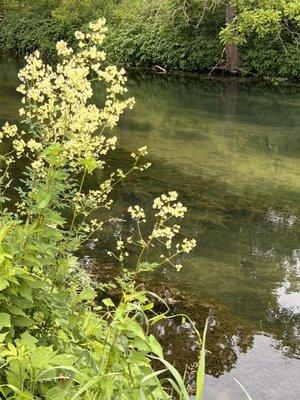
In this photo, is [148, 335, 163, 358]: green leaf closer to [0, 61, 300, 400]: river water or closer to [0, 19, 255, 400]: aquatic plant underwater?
[0, 19, 255, 400]: aquatic plant underwater

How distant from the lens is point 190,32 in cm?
2020

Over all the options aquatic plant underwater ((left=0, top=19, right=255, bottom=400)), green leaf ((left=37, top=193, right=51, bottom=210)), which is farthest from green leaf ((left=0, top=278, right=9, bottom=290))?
green leaf ((left=37, top=193, right=51, bottom=210))

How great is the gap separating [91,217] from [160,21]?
14643mm

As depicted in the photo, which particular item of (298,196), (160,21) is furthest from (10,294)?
(160,21)

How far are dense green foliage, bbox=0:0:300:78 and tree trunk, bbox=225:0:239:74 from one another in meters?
0.19

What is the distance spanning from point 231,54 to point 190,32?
91.5 inches

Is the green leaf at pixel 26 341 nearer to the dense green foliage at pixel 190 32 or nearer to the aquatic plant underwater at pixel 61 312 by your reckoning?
the aquatic plant underwater at pixel 61 312

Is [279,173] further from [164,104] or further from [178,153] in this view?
[164,104]

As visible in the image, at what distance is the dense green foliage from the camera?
16.5 metres

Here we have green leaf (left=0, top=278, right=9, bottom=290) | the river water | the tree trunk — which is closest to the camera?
green leaf (left=0, top=278, right=9, bottom=290)

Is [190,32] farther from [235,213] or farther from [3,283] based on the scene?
[3,283]

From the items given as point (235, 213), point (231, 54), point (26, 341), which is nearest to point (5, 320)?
point (26, 341)

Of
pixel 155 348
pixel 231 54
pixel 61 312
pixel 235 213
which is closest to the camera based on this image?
pixel 155 348

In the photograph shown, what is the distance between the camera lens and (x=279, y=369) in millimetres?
3812
